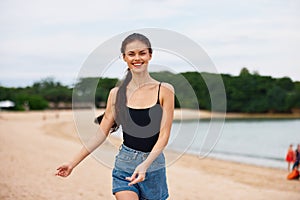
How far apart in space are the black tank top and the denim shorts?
0.16 ft

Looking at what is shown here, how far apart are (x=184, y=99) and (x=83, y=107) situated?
78cm

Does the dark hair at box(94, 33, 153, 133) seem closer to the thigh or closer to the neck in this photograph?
the neck

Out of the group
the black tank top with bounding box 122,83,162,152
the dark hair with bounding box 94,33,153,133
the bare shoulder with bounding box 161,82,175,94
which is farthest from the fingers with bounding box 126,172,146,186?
the bare shoulder with bounding box 161,82,175,94

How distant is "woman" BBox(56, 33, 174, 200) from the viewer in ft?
10.3

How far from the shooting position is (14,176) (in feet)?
32.3

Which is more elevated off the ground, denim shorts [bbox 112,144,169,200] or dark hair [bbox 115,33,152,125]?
dark hair [bbox 115,33,152,125]

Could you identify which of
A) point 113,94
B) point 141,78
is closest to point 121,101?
point 113,94

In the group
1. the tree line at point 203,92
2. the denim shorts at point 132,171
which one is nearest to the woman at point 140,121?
the denim shorts at point 132,171

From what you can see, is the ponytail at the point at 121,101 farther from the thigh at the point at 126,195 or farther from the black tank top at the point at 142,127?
the thigh at the point at 126,195

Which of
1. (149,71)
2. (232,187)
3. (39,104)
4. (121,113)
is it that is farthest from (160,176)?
(39,104)

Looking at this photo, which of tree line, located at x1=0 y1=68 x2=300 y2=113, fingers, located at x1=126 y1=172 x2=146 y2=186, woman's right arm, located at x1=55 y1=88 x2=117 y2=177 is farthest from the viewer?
tree line, located at x1=0 y1=68 x2=300 y2=113

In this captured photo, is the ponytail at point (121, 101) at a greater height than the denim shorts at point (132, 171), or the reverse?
the ponytail at point (121, 101)

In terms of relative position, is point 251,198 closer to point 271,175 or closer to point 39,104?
point 271,175

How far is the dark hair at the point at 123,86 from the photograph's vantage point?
10.5ft
